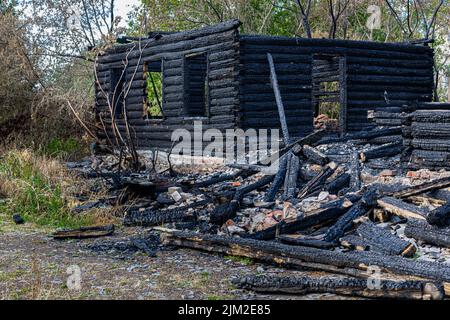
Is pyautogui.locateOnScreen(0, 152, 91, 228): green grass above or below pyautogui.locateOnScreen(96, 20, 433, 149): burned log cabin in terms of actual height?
A: below

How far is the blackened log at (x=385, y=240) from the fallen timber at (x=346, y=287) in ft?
3.56

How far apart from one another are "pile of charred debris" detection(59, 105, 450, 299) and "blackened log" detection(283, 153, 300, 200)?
0.02m

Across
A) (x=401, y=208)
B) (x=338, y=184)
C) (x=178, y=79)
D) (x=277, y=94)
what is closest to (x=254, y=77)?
(x=277, y=94)

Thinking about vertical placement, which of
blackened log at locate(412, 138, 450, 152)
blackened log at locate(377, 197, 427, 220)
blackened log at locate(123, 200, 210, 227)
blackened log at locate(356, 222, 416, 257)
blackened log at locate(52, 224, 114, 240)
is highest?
blackened log at locate(412, 138, 450, 152)

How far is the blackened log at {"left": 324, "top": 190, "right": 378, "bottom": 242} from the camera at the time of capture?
7.17m

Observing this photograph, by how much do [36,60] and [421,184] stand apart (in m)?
14.8

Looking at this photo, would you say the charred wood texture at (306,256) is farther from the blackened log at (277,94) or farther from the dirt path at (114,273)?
the blackened log at (277,94)

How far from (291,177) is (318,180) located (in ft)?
1.77

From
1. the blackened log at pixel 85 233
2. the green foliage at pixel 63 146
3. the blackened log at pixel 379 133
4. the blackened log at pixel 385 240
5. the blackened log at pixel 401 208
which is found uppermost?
the blackened log at pixel 379 133

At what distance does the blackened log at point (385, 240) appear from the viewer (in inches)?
253

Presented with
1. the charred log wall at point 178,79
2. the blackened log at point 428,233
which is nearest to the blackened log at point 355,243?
the blackened log at point 428,233

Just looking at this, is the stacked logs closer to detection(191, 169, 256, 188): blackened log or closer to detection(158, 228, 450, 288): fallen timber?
detection(191, 169, 256, 188): blackened log

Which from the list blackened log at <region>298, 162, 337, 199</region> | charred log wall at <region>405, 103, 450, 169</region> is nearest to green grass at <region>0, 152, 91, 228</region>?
blackened log at <region>298, 162, 337, 199</region>

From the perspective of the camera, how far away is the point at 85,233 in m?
8.28
